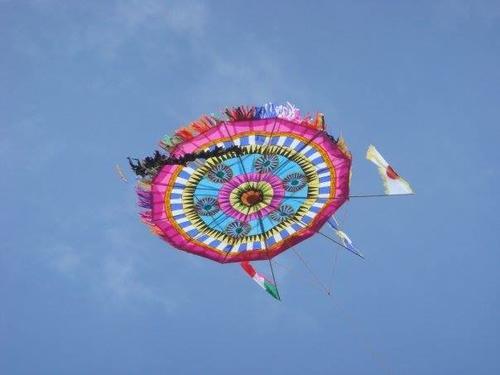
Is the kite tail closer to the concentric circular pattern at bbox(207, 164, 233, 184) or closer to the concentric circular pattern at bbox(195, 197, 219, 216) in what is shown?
the concentric circular pattern at bbox(195, 197, 219, 216)

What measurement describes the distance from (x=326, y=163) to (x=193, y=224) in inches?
135

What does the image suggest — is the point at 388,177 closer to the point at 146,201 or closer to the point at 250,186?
the point at 250,186

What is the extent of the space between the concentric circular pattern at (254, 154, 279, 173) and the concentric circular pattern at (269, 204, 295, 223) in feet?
4.02

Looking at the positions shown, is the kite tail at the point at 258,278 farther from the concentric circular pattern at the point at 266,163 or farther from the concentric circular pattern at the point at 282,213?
the concentric circular pattern at the point at 266,163

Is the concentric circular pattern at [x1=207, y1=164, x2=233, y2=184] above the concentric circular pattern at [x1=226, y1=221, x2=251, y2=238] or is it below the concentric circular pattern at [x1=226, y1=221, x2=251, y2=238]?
above

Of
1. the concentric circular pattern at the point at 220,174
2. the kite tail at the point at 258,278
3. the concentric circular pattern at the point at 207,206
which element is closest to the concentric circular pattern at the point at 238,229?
the concentric circular pattern at the point at 207,206

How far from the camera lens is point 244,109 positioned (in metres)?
12.3

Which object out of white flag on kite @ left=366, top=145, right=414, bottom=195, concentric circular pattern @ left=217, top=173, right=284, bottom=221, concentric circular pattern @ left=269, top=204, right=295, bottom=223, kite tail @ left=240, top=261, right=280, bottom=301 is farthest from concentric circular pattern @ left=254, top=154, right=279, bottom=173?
kite tail @ left=240, top=261, right=280, bottom=301

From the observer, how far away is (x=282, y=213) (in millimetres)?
14773

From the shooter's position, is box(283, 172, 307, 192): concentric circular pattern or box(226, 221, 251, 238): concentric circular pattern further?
box(226, 221, 251, 238): concentric circular pattern

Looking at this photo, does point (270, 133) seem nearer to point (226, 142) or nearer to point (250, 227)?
point (226, 142)

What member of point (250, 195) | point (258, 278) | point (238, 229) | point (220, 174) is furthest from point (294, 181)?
point (258, 278)

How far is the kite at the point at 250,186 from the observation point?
41.3 feet

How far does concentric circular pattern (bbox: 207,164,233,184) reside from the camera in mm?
13547
